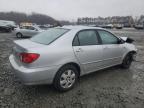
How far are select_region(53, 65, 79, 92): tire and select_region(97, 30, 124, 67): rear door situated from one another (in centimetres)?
115

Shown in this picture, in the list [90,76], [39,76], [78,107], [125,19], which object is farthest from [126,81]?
[125,19]

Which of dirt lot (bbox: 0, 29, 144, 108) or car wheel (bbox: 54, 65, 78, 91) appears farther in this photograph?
car wheel (bbox: 54, 65, 78, 91)

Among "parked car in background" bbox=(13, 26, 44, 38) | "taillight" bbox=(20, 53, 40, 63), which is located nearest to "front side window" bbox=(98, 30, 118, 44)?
"taillight" bbox=(20, 53, 40, 63)

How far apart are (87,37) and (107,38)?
0.85 meters

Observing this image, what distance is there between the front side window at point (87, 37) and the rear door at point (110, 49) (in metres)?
0.26

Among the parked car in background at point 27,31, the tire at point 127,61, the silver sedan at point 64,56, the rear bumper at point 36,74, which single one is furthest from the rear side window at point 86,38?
the parked car in background at point 27,31

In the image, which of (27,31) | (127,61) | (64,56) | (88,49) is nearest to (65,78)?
(64,56)

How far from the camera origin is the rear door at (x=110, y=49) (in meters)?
4.48

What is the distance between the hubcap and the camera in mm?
3627

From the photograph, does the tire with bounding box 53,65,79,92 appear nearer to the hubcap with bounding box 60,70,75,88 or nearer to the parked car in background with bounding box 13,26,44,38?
the hubcap with bounding box 60,70,75,88

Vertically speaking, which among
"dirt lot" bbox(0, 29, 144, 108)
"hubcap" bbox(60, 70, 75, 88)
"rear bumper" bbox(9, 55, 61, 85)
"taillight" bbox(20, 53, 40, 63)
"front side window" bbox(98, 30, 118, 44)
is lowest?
"dirt lot" bbox(0, 29, 144, 108)

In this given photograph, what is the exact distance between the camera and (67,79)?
3.71 metres

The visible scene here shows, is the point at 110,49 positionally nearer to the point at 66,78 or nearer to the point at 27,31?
the point at 66,78

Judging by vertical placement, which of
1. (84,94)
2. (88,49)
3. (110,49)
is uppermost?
(88,49)
